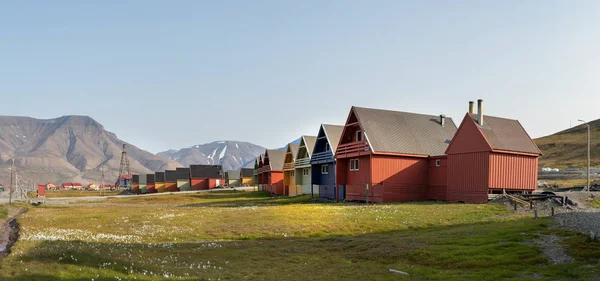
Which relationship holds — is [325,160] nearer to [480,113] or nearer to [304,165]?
[304,165]

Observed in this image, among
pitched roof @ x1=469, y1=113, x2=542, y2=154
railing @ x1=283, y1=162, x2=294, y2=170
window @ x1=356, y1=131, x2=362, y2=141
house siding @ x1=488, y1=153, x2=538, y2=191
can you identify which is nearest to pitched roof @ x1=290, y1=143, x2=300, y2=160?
railing @ x1=283, y1=162, x2=294, y2=170

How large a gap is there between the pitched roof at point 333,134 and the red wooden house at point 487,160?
18.8m

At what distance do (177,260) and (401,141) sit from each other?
118ft

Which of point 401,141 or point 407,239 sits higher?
point 401,141

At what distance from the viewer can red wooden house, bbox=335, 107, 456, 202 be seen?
161ft

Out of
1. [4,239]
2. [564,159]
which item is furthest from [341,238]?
[564,159]

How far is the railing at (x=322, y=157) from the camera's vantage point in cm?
6171

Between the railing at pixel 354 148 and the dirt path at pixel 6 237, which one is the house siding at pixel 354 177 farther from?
the dirt path at pixel 6 237

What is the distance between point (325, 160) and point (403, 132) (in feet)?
42.4

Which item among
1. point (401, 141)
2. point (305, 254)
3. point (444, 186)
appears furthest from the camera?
point (401, 141)

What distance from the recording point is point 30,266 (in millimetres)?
Answer: 15477

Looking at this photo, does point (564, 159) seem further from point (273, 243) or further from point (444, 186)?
point (273, 243)

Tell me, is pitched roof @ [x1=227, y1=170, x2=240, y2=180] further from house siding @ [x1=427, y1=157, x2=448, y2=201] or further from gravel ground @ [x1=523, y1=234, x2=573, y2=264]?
gravel ground @ [x1=523, y1=234, x2=573, y2=264]

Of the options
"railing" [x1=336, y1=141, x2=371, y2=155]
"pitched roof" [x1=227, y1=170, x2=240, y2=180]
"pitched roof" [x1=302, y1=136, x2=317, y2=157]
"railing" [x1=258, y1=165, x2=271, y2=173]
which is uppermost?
"pitched roof" [x1=302, y1=136, x2=317, y2=157]
